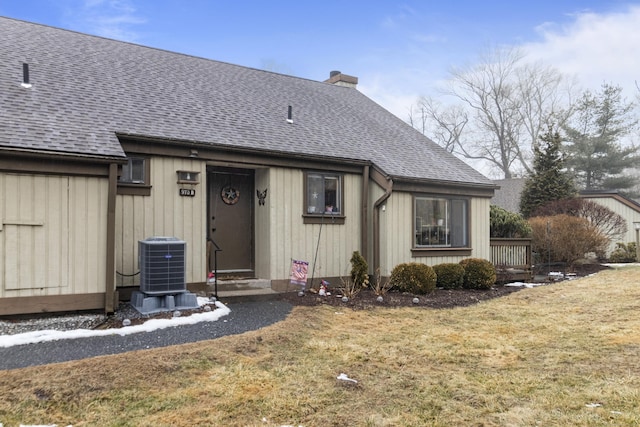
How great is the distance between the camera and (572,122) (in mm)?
29547

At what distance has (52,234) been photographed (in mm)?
6398

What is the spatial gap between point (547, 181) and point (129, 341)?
1829 centimetres

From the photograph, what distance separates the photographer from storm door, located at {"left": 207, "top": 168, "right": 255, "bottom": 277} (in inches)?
360

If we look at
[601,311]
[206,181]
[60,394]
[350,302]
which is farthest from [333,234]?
[60,394]

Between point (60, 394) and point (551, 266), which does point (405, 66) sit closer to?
point (551, 266)

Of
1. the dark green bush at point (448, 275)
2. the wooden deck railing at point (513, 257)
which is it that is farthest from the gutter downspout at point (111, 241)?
the wooden deck railing at point (513, 257)

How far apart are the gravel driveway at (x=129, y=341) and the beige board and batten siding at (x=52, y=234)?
4.48 feet

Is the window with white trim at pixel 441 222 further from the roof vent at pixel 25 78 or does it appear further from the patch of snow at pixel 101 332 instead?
the roof vent at pixel 25 78

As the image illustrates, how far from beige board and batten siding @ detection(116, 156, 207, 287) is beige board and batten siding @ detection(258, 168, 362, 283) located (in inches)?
53.9

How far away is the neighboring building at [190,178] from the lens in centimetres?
642

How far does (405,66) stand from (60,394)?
2323cm

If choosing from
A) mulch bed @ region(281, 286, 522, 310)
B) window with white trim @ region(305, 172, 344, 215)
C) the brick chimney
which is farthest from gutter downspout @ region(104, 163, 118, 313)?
the brick chimney

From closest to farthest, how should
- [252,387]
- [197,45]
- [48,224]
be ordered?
[252,387]
[48,224]
[197,45]

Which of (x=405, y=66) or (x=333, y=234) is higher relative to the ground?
(x=405, y=66)
